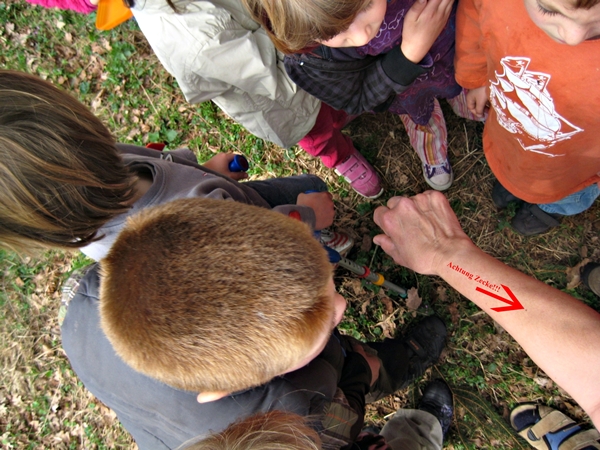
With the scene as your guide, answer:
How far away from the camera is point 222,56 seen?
203cm

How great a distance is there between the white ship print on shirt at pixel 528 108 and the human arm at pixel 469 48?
193mm

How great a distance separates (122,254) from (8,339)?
411 cm

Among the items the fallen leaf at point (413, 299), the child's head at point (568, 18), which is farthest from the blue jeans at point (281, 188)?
the child's head at point (568, 18)

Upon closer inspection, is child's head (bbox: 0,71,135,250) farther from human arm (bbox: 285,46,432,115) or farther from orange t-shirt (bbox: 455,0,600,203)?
orange t-shirt (bbox: 455,0,600,203)

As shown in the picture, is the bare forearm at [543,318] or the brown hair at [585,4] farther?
the bare forearm at [543,318]

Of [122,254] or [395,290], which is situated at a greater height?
[122,254]

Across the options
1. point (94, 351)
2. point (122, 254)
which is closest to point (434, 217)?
point (122, 254)

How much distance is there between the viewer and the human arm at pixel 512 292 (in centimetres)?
147

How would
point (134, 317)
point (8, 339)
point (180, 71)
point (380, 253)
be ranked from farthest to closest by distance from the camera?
point (8, 339), point (380, 253), point (180, 71), point (134, 317)

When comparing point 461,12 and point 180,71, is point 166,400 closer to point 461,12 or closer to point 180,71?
point 180,71

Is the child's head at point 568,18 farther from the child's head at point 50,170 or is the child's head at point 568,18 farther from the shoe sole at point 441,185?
the shoe sole at point 441,185

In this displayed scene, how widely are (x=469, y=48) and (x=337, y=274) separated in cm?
218

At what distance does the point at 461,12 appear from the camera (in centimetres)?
179

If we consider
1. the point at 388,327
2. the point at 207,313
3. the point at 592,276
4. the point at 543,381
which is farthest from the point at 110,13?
the point at 543,381
